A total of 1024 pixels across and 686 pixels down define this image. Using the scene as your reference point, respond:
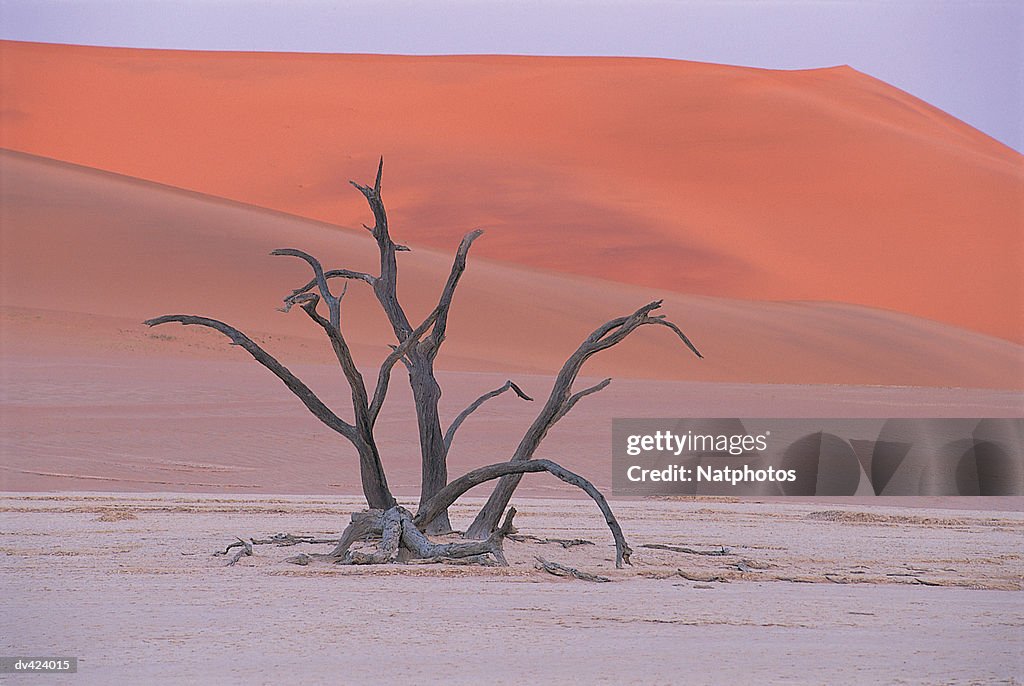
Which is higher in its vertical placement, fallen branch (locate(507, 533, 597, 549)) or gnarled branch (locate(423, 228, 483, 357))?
gnarled branch (locate(423, 228, 483, 357))

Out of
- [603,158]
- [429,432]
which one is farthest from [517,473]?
[603,158]

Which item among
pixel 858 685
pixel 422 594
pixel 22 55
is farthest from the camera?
pixel 22 55

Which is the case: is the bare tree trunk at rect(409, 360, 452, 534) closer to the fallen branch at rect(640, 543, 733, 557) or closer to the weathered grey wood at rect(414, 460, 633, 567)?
the weathered grey wood at rect(414, 460, 633, 567)

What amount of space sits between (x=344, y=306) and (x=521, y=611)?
112 ft

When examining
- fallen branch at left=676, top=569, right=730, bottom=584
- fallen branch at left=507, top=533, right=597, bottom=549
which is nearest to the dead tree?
fallen branch at left=676, top=569, right=730, bottom=584

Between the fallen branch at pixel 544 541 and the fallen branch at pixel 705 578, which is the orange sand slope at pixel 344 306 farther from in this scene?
the fallen branch at pixel 705 578

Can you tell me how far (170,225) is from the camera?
46156mm

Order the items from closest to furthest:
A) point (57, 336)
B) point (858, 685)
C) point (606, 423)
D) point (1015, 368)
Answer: point (858, 685)
point (606, 423)
point (57, 336)
point (1015, 368)

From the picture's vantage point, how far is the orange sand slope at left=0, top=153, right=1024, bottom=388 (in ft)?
121

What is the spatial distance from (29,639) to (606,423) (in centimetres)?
1889

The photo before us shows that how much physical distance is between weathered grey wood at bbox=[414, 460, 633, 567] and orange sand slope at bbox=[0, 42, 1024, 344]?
38.1 meters

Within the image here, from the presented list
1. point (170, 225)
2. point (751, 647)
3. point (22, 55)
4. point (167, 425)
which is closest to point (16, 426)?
point (167, 425)

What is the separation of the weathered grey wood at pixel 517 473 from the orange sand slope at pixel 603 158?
38065 millimetres

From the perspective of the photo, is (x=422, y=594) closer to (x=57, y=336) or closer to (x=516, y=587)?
(x=516, y=587)
